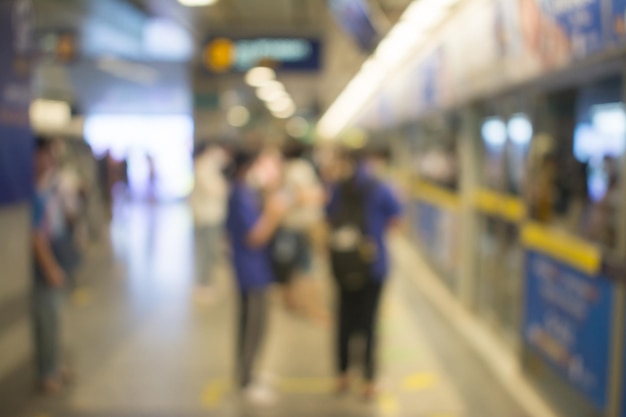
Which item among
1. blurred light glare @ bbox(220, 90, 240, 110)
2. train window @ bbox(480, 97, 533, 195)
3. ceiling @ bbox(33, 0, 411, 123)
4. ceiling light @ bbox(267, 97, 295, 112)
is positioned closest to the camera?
train window @ bbox(480, 97, 533, 195)

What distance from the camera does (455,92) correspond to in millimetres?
6707

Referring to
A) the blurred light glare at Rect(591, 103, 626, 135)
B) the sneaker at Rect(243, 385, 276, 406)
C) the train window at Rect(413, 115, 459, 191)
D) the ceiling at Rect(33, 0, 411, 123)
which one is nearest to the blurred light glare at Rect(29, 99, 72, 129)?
the ceiling at Rect(33, 0, 411, 123)

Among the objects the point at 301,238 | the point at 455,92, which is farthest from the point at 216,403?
the point at 455,92

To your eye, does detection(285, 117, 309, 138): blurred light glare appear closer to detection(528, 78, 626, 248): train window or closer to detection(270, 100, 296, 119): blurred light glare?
detection(270, 100, 296, 119): blurred light glare

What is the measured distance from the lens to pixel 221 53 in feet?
29.6

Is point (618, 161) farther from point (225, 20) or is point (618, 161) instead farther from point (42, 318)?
point (225, 20)

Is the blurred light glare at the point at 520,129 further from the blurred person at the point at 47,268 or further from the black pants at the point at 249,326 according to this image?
the blurred person at the point at 47,268

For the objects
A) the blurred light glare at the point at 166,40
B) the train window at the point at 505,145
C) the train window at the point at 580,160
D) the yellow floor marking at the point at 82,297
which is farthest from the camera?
the blurred light glare at the point at 166,40

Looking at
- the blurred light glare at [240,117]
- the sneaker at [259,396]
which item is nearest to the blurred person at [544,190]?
the sneaker at [259,396]

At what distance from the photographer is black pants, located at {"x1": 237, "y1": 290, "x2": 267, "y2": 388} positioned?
5.00 metres

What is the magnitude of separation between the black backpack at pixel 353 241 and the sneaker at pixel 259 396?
91 centimetres

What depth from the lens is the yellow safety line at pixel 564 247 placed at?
375cm

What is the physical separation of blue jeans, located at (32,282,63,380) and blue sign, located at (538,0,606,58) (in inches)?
138

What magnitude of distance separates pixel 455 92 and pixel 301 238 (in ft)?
7.06
